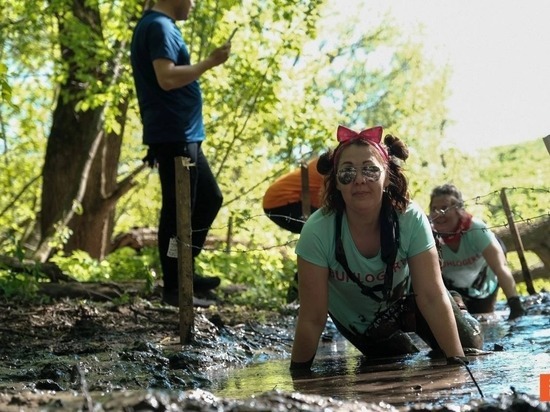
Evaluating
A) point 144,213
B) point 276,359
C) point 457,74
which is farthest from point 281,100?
point 457,74

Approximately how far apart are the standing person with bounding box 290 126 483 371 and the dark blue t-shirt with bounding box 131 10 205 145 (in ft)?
5.72

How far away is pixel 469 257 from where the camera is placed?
26.8 ft

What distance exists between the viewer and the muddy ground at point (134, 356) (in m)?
2.72

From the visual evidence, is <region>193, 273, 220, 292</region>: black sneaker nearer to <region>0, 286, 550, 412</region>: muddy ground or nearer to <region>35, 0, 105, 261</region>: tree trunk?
<region>0, 286, 550, 412</region>: muddy ground

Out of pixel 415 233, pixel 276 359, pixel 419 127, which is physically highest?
pixel 419 127

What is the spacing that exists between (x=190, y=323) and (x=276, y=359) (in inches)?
24.8

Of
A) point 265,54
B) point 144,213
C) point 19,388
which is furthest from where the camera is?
point 144,213

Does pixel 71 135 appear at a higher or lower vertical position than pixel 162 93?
higher

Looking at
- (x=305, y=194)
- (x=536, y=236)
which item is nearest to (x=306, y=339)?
(x=305, y=194)

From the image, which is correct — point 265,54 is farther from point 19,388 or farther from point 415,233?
point 19,388

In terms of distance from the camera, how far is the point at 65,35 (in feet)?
35.0

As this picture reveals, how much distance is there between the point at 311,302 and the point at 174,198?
194 centimetres

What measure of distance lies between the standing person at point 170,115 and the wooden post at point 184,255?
1.77 feet

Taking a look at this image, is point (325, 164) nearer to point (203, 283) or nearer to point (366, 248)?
point (366, 248)
